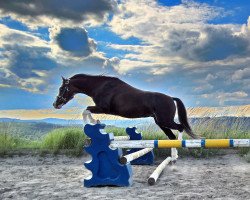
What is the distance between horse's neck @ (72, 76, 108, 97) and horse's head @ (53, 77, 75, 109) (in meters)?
0.09

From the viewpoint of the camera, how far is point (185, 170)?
5.71m

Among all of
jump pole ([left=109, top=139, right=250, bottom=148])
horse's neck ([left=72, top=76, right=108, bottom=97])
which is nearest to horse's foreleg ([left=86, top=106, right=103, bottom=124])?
horse's neck ([left=72, top=76, right=108, bottom=97])

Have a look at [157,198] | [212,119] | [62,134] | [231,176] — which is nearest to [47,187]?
[157,198]

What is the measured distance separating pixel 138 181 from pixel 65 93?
1.75m

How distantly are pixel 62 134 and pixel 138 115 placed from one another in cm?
270

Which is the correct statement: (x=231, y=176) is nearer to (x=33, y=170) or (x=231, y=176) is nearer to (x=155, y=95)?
(x=155, y=95)

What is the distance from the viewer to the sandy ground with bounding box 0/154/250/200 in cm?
396

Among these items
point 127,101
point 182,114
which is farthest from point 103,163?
point 182,114

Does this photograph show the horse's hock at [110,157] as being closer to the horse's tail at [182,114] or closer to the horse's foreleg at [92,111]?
the horse's foreleg at [92,111]

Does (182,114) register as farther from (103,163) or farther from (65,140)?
(65,140)

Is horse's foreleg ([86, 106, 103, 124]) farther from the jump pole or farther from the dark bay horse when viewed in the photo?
the jump pole

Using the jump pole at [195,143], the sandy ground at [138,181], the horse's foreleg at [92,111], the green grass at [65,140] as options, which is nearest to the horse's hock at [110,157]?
the jump pole at [195,143]

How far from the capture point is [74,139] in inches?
302

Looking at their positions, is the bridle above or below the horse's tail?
above
